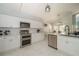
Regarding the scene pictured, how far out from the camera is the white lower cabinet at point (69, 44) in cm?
216

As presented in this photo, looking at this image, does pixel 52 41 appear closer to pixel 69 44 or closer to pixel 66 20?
pixel 69 44

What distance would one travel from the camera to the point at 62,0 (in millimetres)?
1796

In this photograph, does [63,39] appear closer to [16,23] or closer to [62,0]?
[62,0]

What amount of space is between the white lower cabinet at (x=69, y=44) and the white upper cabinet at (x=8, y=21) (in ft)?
6.66

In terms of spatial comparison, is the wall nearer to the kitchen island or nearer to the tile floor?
the kitchen island

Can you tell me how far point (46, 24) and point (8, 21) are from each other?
1538 millimetres

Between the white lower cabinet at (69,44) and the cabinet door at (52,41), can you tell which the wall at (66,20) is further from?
the cabinet door at (52,41)

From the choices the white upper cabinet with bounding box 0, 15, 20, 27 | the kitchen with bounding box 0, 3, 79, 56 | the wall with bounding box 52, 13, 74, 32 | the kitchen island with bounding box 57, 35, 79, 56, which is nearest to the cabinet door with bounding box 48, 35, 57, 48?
the kitchen with bounding box 0, 3, 79, 56

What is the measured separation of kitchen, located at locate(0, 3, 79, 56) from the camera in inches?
78.0

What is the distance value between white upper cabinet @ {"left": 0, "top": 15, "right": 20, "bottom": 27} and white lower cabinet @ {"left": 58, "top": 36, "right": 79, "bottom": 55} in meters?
2.03

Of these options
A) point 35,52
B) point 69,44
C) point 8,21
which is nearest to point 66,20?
point 69,44

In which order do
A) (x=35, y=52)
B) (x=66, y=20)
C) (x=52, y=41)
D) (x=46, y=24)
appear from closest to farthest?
(x=66, y=20) → (x=35, y=52) → (x=46, y=24) → (x=52, y=41)

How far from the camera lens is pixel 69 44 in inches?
95.9

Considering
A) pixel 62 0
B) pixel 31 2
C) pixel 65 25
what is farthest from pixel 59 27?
pixel 31 2
